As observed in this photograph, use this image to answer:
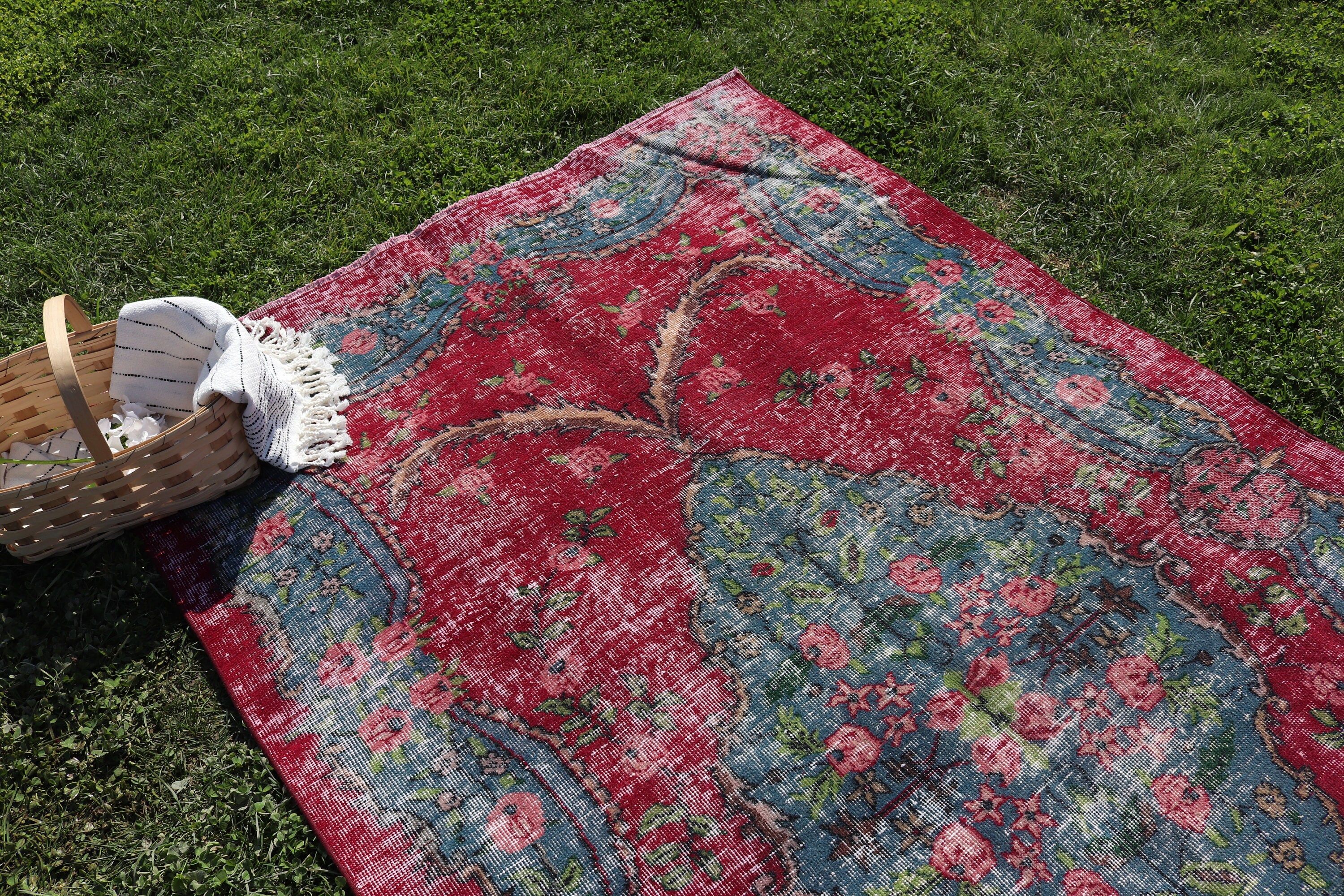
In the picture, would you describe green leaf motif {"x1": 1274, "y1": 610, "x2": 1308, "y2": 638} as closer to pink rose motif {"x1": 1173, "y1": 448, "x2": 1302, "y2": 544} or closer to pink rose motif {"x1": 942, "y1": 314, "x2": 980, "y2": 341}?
pink rose motif {"x1": 1173, "y1": 448, "x2": 1302, "y2": 544}

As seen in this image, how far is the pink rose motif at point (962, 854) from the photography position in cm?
231

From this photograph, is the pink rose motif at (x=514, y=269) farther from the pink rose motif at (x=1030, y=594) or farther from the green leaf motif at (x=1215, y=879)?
the green leaf motif at (x=1215, y=879)

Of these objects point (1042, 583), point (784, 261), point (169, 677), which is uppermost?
point (784, 261)

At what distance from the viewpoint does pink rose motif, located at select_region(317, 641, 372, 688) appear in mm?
2693

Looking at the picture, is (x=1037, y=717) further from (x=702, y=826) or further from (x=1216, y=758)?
(x=702, y=826)

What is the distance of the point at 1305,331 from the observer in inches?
137

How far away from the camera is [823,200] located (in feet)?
12.9

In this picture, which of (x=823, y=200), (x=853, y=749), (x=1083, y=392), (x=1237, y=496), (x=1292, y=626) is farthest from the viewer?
(x=823, y=200)

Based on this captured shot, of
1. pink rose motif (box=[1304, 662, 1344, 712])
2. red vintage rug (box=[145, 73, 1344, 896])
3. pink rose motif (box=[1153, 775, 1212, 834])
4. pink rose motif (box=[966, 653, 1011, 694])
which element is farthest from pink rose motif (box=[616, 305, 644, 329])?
pink rose motif (box=[1304, 662, 1344, 712])

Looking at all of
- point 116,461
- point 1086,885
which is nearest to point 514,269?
point 116,461

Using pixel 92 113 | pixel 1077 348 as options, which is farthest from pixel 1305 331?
pixel 92 113

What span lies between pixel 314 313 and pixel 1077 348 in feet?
9.31

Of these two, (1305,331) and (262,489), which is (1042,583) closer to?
(1305,331)

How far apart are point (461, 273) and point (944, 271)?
1.89 m
